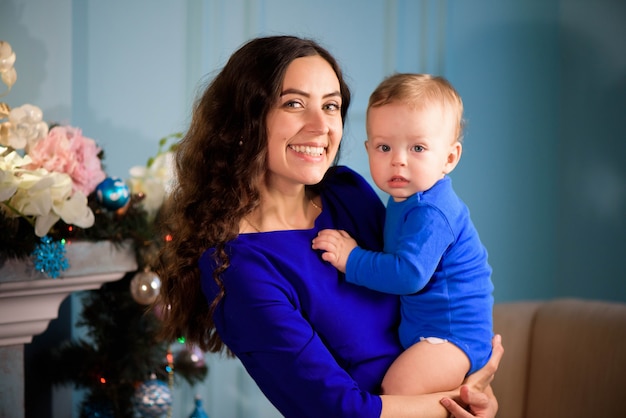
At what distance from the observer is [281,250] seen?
164 centimetres

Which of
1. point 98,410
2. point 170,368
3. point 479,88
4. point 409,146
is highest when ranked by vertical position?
point 479,88

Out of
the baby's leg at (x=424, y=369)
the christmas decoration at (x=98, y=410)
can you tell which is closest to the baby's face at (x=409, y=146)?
the baby's leg at (x=424, y=369)

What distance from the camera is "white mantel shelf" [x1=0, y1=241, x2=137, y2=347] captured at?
2.21 meters

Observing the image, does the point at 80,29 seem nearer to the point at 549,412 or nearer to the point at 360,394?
the point at 360,394

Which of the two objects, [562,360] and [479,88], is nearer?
[562,360]

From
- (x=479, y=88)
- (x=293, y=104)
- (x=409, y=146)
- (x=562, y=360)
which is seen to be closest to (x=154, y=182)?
(x=293, y=104)

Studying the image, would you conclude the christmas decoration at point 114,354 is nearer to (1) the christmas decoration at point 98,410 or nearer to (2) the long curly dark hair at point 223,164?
(1) the christmas decoration at point 98,410

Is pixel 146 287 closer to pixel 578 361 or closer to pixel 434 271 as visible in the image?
pixel 434 271

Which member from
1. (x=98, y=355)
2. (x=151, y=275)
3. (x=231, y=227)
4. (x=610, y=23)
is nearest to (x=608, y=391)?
(x=231, y=227)

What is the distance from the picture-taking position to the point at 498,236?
165 inches

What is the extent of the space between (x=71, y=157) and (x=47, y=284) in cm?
40

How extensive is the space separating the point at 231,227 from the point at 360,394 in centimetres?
46

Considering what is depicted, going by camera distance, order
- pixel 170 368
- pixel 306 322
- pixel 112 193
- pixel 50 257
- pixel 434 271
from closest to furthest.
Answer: pixel 306 322 → pixel 434 271 → pixel 50 257 → pixel 112 193 → pixel 170 368

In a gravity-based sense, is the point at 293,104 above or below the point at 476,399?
above
